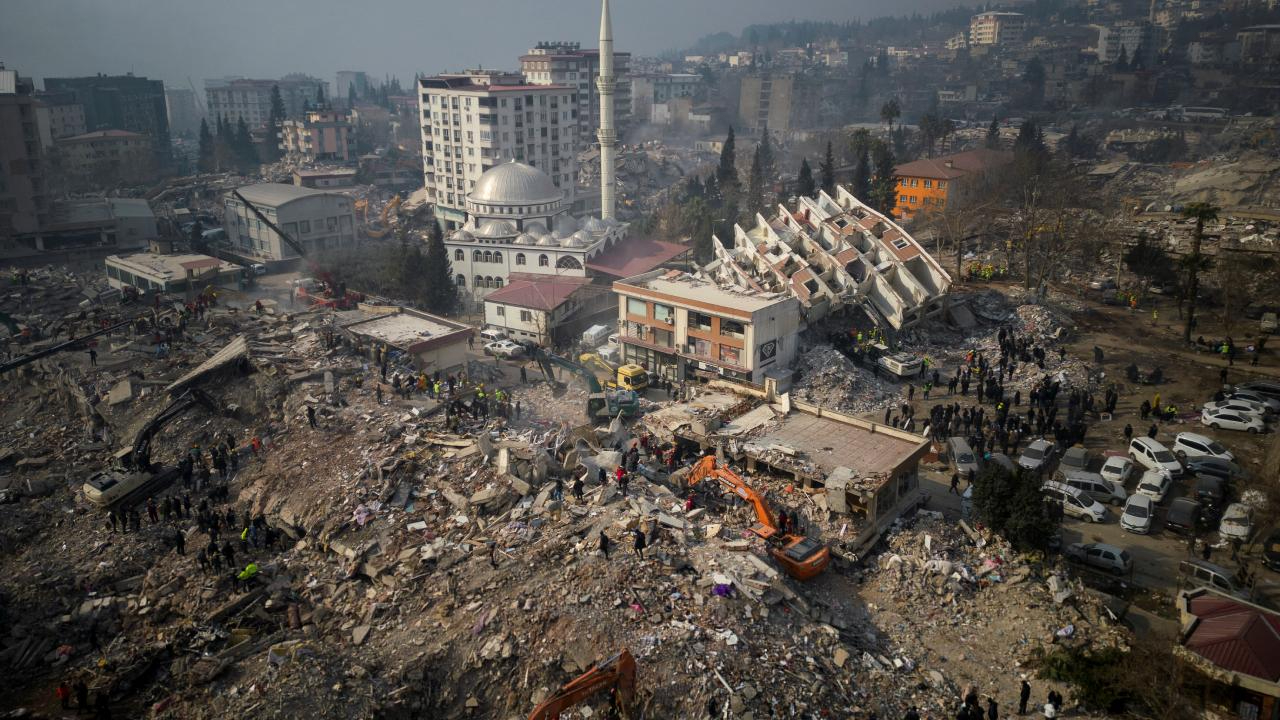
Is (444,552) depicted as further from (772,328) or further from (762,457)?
(772,328)

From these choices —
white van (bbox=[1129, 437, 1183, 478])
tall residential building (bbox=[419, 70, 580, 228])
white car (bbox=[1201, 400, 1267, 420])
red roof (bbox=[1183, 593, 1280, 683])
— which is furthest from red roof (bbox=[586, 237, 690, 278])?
red roof (bbox=[1183, 593, 1280, 683])

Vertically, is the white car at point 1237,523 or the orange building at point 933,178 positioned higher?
the orange building at point 933,178

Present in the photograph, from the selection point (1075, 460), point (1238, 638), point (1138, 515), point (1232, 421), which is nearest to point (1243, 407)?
point (1232, 421)

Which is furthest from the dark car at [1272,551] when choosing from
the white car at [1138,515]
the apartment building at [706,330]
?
the apartment building at [706,330]

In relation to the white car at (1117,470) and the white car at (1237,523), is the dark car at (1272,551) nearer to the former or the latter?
the white car at (1237,523)

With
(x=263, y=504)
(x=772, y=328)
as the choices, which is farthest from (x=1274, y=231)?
(x=263, y=504)

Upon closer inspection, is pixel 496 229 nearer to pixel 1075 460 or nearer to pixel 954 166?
pixel 954 166
